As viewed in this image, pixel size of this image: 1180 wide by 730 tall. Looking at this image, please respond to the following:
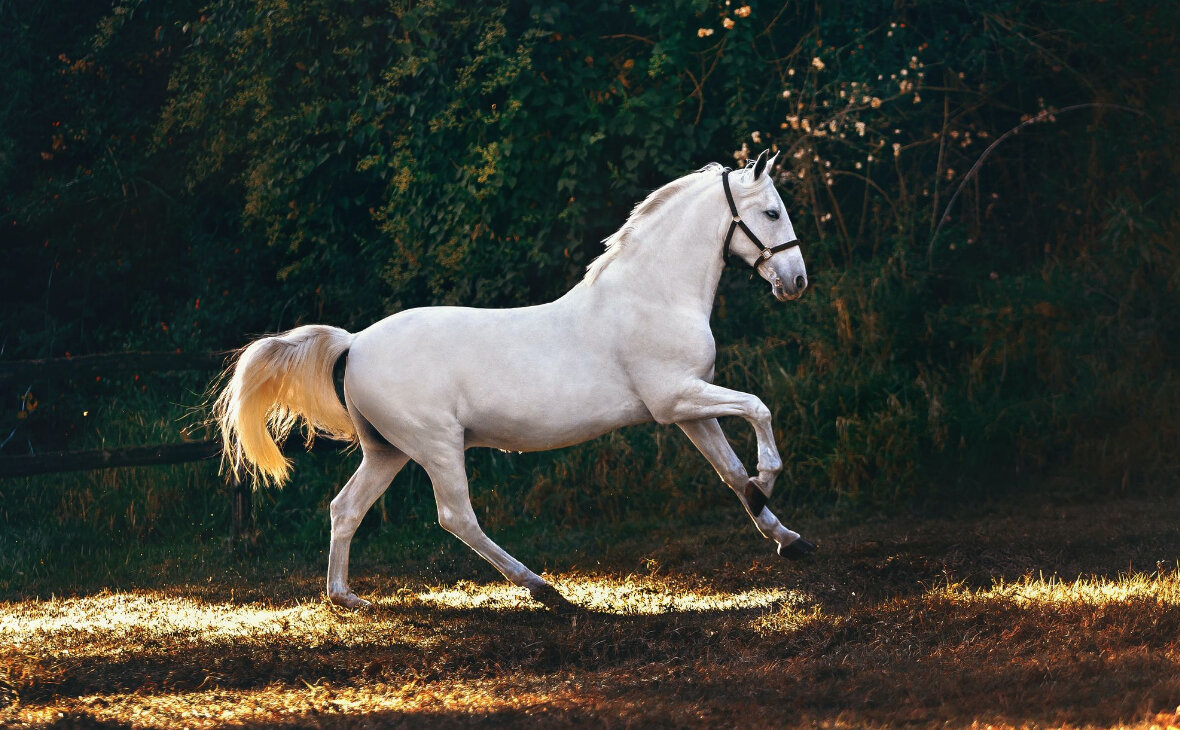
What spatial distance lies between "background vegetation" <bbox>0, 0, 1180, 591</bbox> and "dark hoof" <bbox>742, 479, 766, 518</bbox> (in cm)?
252

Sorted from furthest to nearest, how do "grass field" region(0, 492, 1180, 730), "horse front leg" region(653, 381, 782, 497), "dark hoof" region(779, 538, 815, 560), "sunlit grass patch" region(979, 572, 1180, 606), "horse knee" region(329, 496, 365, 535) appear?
"horse knee" region(329, 496, 365, 535) < "dark hoof" region(779, 538, 815, 560) < "horse front leg" region(653, 381, 782, 497) < "sunlit grass patch" region(979, 572, 1180, 606) < "grass field" region(0, 492, 1180, 730)

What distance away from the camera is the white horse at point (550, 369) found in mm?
6188

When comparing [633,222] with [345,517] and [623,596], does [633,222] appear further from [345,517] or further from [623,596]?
[345,517]

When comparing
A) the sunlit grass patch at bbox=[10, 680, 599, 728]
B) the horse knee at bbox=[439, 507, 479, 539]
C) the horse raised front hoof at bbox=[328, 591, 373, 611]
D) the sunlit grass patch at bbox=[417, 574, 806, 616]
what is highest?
the horse knee at bbox=[439, 507, 479, 539]

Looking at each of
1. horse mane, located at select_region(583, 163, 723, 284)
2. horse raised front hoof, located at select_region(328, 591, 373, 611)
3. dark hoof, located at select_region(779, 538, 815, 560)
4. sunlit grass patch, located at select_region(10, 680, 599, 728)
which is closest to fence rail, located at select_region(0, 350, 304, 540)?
horse raised front hoof, located at select_region(328, 591, 373, 611)

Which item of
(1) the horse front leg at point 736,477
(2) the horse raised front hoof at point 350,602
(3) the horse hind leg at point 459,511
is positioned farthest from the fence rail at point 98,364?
(1) the horse front leg at point 736,477

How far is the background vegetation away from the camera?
→ 889cm

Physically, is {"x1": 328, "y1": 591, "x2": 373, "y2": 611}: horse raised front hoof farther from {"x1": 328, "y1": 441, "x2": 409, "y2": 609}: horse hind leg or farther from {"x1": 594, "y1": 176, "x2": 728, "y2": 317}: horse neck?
{"x1": 594, "y1": 176, "x2": 728, "y2": 317}: horse neck

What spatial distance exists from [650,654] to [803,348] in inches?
211

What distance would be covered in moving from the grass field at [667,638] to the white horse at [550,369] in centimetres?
52

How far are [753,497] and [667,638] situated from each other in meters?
1.04

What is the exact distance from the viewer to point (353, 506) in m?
6.43

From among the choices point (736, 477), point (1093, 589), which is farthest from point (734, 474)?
point (1093, 589)

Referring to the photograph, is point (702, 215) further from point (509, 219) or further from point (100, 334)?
point (100, 334)
